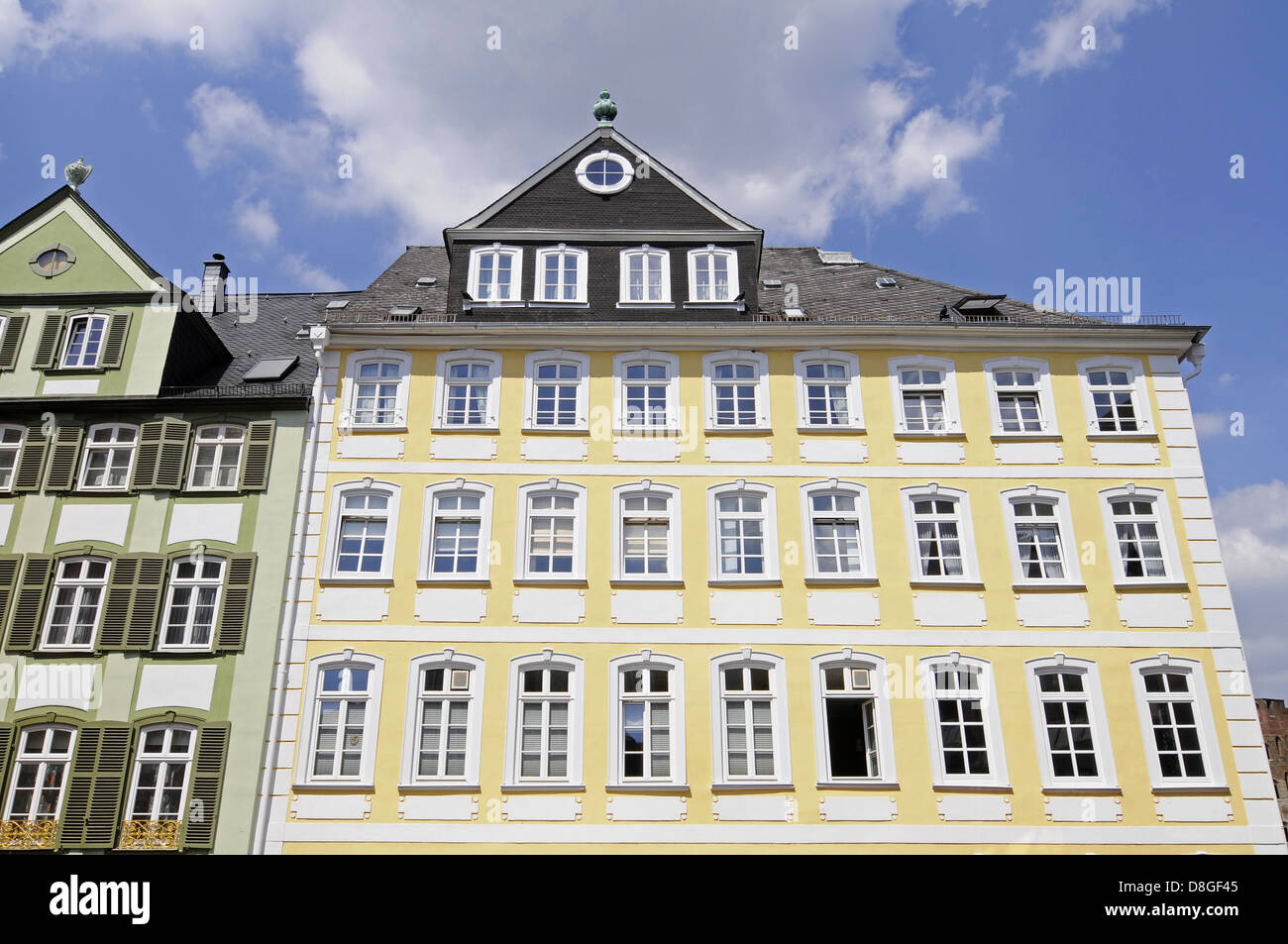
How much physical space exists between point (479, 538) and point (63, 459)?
873cm

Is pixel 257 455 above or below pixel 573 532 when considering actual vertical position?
above

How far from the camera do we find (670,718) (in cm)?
1831

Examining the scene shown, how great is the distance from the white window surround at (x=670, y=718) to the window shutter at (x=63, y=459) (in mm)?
11642

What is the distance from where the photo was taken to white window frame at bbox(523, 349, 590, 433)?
20.6 m

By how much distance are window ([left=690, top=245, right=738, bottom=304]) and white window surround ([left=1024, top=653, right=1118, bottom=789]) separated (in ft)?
32.9

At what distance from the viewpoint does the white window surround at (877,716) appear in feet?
58.4

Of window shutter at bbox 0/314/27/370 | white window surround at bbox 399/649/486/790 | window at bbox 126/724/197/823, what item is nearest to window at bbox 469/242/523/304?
white window surround at bbox 399/649/486/790

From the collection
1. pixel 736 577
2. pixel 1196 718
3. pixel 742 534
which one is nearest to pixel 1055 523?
pixel 1196 718

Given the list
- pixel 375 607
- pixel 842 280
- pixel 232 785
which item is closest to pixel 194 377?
pixel 375 607

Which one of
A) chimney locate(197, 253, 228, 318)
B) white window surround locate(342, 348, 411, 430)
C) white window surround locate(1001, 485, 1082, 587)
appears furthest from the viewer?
chimney locate(197, 253, 228, 318)

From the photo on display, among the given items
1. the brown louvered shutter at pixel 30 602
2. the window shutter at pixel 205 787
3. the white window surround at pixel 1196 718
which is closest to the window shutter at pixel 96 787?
the window shutter at pixel 205 787

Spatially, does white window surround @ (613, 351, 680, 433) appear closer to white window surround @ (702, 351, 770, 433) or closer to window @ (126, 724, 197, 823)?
white window surround @ (702, 351, 770, 433)

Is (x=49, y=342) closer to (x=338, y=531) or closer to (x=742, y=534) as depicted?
(x=338, y=531)

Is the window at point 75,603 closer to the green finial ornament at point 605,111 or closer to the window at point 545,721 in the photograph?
the window at point 545,721
